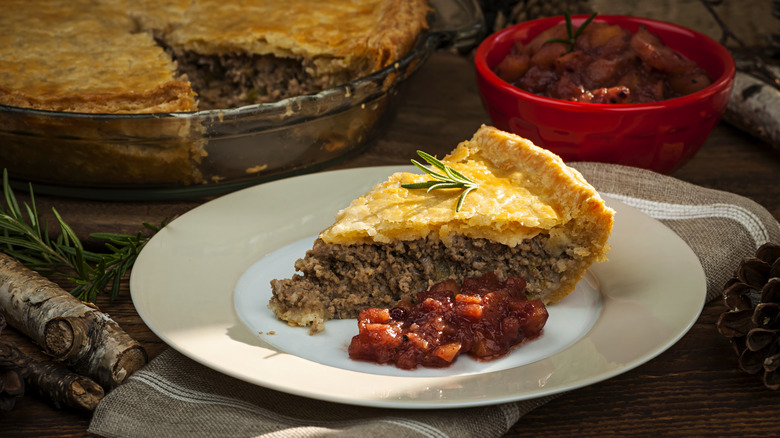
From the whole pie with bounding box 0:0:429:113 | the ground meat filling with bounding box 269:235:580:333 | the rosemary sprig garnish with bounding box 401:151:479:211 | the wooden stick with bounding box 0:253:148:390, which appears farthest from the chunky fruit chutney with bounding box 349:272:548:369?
the whole pie with bounding box 0:0:429:113

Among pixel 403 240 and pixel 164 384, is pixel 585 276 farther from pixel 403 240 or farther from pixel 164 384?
pixel 164 384

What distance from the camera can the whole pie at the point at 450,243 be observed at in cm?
287

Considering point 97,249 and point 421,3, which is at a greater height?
point 421,3

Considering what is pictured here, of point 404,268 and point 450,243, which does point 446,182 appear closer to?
point 450,243

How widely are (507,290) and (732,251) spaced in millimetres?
1009

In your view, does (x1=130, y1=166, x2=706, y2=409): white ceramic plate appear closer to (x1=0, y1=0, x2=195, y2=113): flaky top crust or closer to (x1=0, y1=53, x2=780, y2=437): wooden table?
(x1=0, y1=53, x2=780, y2=437): wooden table

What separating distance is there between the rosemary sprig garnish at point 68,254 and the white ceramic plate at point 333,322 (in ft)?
0.60

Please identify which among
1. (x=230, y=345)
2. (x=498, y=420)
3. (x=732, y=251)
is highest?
(x=230, y=345)

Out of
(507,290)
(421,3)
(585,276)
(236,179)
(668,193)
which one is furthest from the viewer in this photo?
(421,3)

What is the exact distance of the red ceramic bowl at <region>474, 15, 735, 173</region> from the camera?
139 inches

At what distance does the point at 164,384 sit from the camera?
2.51m

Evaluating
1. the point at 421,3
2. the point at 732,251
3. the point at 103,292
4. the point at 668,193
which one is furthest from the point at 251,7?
the point at 732,251

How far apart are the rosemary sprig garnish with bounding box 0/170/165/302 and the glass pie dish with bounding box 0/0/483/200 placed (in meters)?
0.41

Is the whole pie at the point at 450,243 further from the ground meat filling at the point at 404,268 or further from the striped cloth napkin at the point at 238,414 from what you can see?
the striped cloth napkin at the point at 238,414
